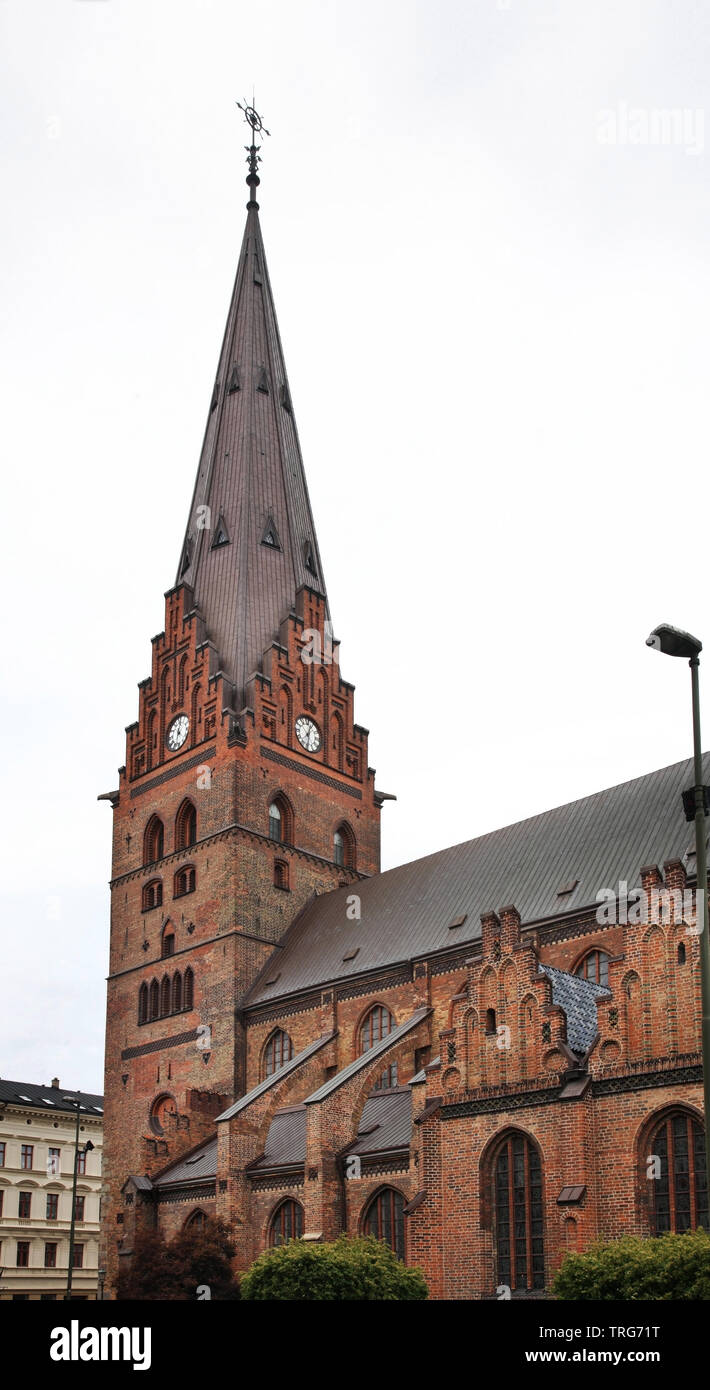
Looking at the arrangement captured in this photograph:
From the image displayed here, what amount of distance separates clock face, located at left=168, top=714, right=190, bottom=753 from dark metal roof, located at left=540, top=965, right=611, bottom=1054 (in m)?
25.2

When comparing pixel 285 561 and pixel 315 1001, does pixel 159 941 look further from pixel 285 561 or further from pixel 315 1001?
pixel 285 561

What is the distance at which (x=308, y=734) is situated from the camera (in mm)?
54844

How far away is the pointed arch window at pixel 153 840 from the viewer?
5400 cm

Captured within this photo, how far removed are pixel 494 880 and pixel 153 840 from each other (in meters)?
17.2

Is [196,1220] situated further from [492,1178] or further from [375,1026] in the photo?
[492,1178]

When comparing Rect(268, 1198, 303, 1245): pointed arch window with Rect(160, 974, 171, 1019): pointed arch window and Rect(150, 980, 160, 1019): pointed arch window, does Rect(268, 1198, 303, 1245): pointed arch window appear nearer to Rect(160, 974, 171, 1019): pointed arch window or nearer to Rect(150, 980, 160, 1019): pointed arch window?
Rect(160, 974, 171, 1019): pointed arch window

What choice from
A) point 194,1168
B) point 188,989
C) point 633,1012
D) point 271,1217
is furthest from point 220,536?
point 633,1012

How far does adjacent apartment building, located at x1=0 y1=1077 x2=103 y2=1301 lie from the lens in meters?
61.6

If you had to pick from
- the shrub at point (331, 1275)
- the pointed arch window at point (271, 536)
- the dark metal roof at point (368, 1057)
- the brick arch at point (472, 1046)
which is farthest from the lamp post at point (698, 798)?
the pointed arch window at point (271, 536)

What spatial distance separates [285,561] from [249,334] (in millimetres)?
12846

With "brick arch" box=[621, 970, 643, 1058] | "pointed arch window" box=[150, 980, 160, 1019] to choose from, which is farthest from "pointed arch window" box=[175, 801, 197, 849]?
"brick arch" box=[621, 970, 643, 1058]

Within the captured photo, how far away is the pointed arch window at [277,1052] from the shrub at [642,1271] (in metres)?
25.3

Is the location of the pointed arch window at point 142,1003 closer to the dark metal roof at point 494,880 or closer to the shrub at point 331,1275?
the dark metal roof at point 494,880
